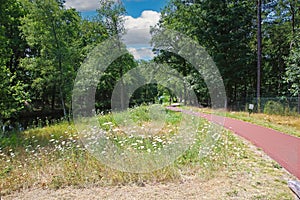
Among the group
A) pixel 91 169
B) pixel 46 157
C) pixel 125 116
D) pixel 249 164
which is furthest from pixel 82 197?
pixel 125 116

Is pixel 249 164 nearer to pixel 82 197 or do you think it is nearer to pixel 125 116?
pixel 82 197

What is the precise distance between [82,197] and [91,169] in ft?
2.93

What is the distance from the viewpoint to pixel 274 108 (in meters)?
13.5

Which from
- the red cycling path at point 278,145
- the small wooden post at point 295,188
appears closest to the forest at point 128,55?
the red cycling path at point 278,145

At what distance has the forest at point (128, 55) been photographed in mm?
14305

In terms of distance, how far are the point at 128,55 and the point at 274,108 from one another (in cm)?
1392

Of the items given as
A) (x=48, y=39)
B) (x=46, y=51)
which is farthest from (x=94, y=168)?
(x=46, y=51)

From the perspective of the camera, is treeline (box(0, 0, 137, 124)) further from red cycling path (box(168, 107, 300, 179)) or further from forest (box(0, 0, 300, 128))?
red cycling path (box(168, 107, 300, 179))

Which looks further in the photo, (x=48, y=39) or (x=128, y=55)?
(x=128, y=55)

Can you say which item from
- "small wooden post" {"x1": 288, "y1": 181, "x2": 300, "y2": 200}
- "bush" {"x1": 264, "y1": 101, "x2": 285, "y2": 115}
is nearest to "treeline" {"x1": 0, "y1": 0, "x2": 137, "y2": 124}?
"small wooden post" {"x1": 288, "y1": 181, "x2": 300, "y2": 200}

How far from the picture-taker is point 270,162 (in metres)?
4.95

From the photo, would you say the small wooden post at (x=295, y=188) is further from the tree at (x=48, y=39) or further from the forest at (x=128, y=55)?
the tree at (x=48, y=39)

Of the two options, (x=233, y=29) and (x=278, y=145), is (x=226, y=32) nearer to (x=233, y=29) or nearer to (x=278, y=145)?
(x=233, y=29)

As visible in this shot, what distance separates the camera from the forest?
46.9 ft
